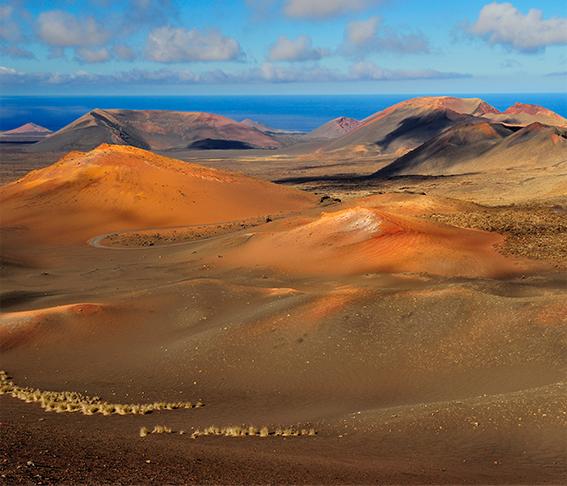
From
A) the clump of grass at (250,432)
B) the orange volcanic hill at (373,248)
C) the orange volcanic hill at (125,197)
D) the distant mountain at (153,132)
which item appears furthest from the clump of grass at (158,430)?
the distant mountain at (153,132)

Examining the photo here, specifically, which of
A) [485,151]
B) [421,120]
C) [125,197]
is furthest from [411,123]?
[125,197]

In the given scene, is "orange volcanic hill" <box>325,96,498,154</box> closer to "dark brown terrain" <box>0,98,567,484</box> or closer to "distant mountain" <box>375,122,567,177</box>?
"distant mountain" <box>375,122,567,177</box>

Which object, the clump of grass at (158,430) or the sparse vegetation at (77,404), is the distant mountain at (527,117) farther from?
the clump of grass at (158,430)

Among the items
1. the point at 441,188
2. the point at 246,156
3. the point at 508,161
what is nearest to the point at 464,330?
the point at 441,188

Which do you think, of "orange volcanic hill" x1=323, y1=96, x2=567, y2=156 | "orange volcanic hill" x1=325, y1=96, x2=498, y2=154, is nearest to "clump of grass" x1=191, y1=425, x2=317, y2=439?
"orange volcanic hill" x1=323, y1=96, x2=567, y2=156

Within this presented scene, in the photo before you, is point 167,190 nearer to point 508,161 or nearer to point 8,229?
point 8,229

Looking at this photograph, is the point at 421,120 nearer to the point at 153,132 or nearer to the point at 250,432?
the point at 153,132
